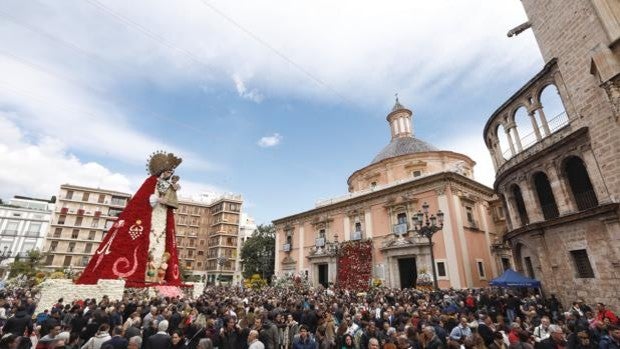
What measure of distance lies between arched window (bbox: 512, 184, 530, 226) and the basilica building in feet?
12.9

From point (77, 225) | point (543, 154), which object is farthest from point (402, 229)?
point (77, 225)

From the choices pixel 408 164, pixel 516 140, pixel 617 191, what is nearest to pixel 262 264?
pixel 408 164

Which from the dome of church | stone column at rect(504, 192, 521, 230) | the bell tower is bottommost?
stone column at rect(504, 192, 521, 230)

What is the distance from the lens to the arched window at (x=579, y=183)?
11438 mm

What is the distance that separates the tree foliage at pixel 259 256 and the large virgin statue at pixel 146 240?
25064mm

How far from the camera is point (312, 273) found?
90.3 ft

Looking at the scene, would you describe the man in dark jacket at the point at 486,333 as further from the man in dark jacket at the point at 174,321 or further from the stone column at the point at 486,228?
the stone column at the point at 486,228

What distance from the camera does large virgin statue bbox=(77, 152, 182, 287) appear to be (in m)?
13.6

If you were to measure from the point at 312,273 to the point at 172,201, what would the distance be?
15298 mm

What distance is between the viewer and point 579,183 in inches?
467

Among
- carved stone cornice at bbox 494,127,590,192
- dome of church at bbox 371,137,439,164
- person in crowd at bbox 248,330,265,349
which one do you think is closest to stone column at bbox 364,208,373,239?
dome of church at bbox 371,137,439,164

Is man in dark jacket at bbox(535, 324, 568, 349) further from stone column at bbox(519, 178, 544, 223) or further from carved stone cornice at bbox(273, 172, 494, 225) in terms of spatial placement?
carved stone cornice at bbox(273, 172, 494, 225)

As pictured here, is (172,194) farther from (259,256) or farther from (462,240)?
(259,256)

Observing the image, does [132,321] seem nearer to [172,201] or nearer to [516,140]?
[172,201]
